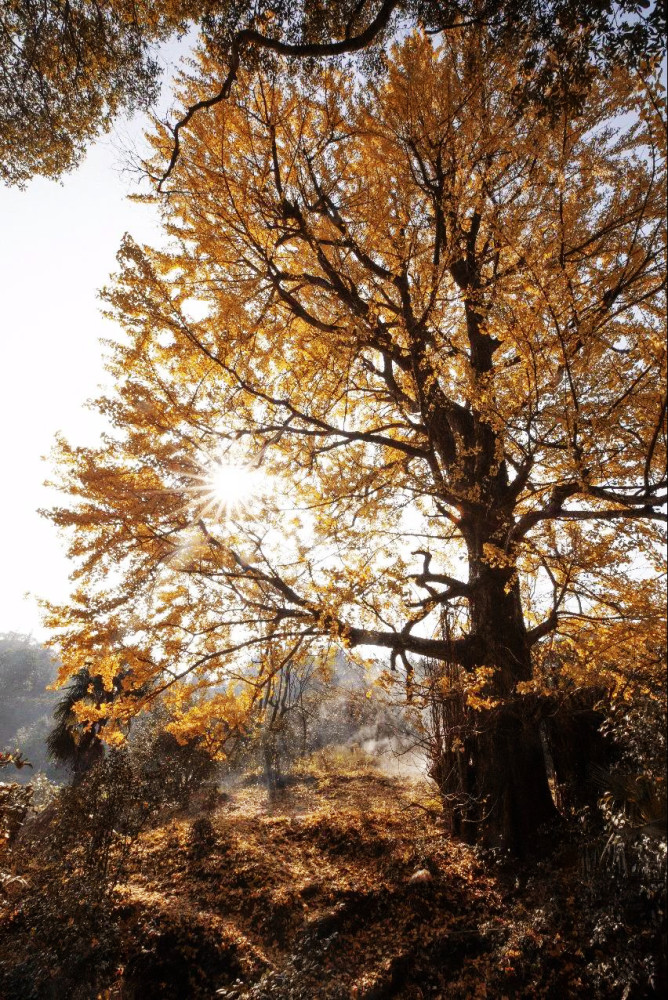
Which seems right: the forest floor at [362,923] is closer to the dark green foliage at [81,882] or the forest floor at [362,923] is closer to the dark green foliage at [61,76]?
the dark green foliage at [81,882]

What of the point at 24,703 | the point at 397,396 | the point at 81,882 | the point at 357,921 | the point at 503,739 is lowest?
the point at 24,703

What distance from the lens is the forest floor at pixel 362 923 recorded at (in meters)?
2.99

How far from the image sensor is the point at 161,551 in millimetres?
4125

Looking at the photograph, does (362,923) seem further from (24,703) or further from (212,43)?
(24,703)

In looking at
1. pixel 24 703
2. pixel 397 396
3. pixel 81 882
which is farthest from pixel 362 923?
pixel 24 703

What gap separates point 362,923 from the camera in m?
4.09

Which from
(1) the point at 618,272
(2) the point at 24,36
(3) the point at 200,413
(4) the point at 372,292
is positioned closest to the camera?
(1) the point at 618,272

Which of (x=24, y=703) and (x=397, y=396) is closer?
(x=397, y=396)

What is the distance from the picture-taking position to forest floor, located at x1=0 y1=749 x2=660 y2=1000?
2.99m

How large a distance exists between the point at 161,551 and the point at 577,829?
482cm

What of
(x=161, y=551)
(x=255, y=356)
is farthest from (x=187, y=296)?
(x=161, y=551)

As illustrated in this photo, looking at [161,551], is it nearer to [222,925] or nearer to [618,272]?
[222,925]

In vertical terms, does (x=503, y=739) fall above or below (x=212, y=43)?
below

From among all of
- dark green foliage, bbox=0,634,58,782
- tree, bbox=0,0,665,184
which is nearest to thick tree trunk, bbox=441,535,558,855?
tree, bbox=0,0,665,184
